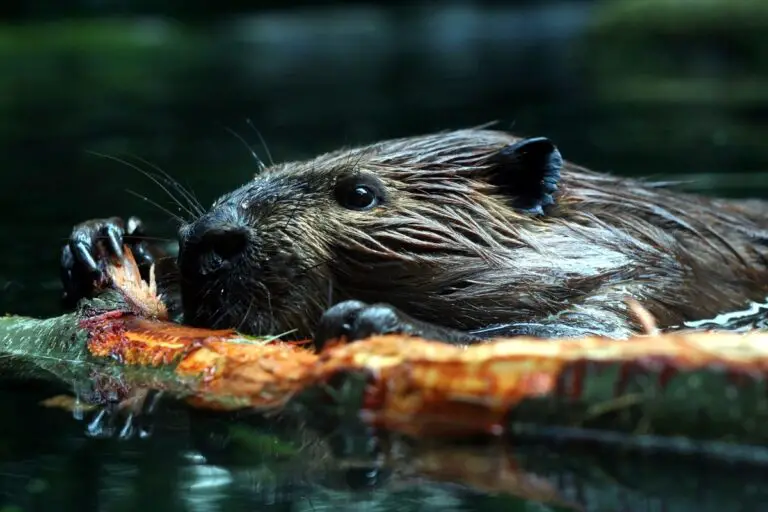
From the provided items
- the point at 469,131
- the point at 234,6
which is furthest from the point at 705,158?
the point at 234,6

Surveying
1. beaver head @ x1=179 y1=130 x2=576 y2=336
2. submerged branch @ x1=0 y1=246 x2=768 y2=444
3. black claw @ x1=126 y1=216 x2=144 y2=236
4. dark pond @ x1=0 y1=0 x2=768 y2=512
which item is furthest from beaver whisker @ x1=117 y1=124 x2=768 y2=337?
dark pond @ x1=0 y1=0 x2=768 y2=512

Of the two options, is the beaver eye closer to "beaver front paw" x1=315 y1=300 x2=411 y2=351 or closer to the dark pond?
"beaver front paw" x1=315 y1=300 x2=411 y2=351

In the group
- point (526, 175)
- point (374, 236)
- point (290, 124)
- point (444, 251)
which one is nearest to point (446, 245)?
point (444, 251)

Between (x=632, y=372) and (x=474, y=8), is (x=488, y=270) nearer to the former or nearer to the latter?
(x=632, y=372)

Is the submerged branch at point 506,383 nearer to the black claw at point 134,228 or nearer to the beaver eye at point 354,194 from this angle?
the beaver eye at point 354,194

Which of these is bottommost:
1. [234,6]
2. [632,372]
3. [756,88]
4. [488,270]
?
[632,372]

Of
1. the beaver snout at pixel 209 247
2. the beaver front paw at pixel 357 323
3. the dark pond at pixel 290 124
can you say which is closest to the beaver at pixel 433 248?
the beaver snout at pixel 209 247
